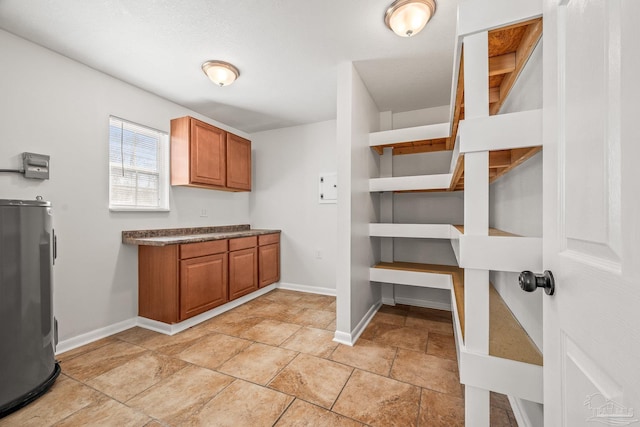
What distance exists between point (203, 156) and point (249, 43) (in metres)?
1.55

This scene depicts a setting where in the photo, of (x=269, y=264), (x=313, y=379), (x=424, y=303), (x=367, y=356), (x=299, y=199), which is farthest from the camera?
(x=299, y=199)

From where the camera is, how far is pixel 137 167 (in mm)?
2846

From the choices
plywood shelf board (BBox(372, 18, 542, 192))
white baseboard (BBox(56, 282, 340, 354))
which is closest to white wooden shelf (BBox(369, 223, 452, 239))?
plywood shelf board (BBox(372, 18, 542, 192))

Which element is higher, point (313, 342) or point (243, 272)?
point (243, 272)

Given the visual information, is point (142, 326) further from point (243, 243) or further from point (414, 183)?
point (414, 183)

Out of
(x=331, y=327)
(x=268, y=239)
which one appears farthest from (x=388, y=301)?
(x=268, y=239)

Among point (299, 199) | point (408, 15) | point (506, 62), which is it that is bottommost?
point (299, 199)

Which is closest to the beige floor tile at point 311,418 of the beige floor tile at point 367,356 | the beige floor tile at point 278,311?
the beige floor tile at point 367,356

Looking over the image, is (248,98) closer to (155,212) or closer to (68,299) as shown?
(155,212)

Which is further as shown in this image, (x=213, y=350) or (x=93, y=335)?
(x=93, y=335)

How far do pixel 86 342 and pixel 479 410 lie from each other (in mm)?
3052

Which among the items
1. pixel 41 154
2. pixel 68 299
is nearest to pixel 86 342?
pixel 68 299

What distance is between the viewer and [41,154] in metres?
2.07

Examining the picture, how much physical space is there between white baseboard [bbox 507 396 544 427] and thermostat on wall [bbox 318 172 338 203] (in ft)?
9.07
